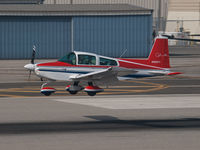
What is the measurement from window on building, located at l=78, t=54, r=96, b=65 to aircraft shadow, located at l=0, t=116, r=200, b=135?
301cm

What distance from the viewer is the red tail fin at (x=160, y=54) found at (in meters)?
24.6

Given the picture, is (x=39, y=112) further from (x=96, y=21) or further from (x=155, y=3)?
(x=155, y=3)

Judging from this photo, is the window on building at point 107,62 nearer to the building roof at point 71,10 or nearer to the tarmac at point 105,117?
the tarmac at point 105,117

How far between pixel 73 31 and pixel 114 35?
4977mm

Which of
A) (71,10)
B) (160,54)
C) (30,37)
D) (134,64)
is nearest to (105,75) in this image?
(134,64)

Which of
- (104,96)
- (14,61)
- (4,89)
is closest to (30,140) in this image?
(104,96)

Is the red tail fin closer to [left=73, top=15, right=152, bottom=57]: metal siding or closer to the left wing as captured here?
the left wing

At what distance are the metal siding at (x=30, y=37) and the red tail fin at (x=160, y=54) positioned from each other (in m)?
28.7

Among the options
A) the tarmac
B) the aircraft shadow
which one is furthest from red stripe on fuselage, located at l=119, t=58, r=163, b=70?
the aircraft shadow

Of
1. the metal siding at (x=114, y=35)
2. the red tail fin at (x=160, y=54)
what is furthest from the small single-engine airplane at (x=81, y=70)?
the metal siding at (x=114, y=35)

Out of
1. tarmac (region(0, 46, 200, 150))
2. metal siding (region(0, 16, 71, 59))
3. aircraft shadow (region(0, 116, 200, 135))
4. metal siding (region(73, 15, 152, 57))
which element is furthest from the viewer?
metal siding (region(73, 15, 152, 57))

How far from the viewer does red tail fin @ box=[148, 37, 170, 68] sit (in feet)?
80.6

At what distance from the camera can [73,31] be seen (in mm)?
52531

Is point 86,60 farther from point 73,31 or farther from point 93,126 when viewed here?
point 73,31
